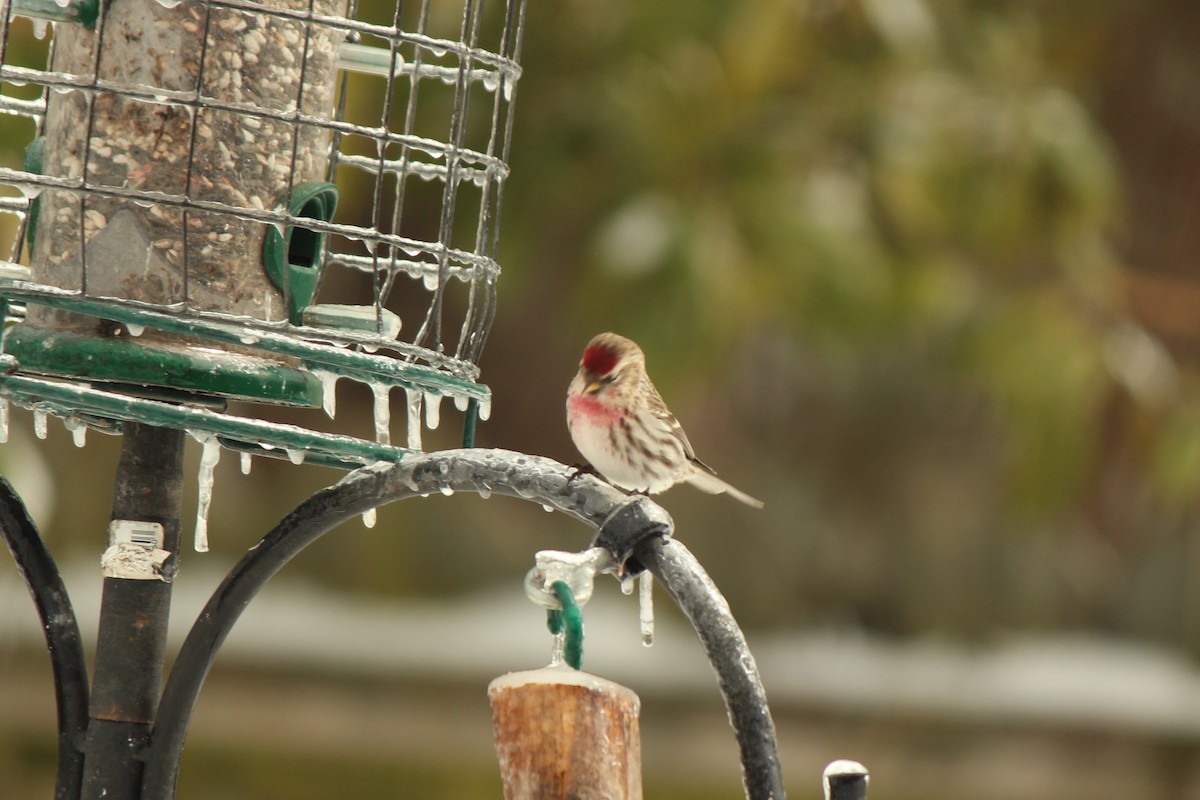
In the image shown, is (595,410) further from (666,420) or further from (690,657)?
(690,657)

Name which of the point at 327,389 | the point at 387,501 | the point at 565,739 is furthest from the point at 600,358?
the point at 565,739

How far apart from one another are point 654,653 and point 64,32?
453 cm

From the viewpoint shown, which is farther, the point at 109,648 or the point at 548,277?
the point at 548,277

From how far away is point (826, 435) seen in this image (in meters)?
6.87

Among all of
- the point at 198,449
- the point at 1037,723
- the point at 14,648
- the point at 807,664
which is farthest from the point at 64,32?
the point at 1037,723

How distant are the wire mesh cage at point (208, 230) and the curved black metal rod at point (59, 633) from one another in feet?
0.45

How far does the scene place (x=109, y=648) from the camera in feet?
5.66

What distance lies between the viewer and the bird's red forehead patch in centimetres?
306

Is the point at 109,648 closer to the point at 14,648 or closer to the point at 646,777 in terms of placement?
the point at 14,648

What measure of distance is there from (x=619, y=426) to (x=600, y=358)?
136mm

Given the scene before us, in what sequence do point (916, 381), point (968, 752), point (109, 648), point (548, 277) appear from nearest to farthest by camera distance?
point (109, 648)
point (548, 277)
point (968, 752)
point (916, 381)

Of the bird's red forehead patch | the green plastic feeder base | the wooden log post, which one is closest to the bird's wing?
the bird's red forehead patch

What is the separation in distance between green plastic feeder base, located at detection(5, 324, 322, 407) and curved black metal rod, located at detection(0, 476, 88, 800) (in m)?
0.15

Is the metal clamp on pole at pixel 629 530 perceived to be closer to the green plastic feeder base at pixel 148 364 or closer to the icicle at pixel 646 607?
the icicle at pixel 646 607
